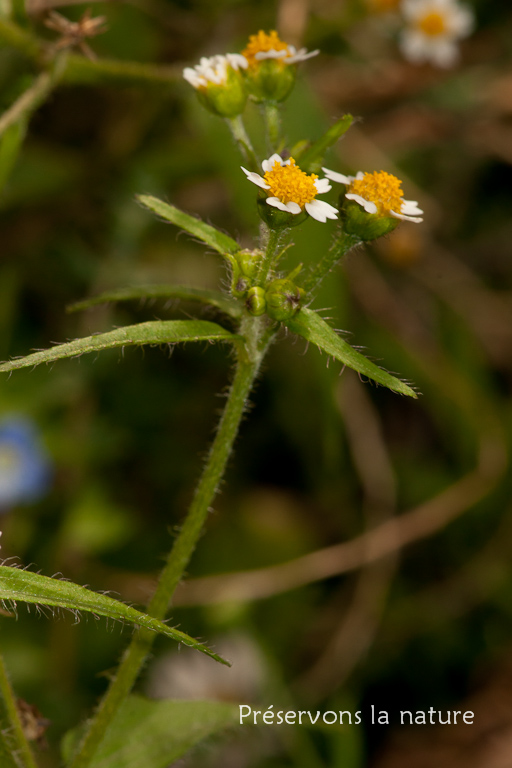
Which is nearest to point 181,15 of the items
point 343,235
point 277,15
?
point 277,15

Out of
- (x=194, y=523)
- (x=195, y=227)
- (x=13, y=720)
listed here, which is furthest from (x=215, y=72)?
(x=13, y=720)

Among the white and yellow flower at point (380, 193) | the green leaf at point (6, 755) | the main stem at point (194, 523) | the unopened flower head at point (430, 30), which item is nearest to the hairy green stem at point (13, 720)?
the green leaf at point (6, 755)

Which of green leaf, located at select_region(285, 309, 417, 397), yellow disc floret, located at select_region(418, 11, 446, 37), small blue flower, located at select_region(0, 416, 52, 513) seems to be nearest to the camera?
→ green leaf, located at select_region(285, 309, 417, 397)

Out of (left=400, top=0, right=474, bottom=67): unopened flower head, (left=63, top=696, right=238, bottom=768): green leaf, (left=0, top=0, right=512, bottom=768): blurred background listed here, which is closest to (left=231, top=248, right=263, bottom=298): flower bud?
(left=63, top=696, right=238, bottom=768): green leaf

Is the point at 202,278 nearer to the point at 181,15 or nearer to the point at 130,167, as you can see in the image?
the point at 130,167

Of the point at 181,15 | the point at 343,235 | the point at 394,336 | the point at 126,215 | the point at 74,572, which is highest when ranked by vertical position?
the point at 181,15

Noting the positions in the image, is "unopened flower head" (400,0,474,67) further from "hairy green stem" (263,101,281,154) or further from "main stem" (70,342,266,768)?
"main stem" (70,342,266,768)
